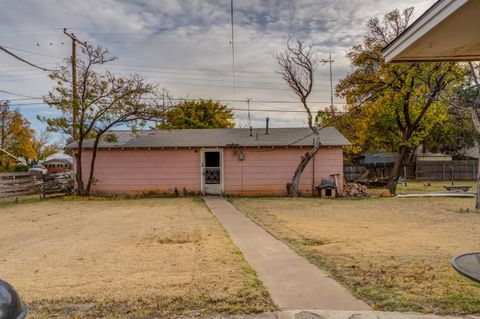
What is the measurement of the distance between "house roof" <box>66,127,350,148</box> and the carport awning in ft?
48.0

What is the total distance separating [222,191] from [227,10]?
8541mm

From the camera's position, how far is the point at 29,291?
4609 millimetres

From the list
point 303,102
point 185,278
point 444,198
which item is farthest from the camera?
point 303,102

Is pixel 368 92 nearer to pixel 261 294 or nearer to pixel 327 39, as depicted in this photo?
pixel 327 39

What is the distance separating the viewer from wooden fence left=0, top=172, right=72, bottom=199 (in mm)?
17625

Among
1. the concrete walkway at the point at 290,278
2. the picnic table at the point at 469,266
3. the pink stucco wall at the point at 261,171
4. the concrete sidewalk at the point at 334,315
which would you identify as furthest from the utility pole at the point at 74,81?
the picnic table at the point at 469,266

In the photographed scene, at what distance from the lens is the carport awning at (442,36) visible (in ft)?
10.9

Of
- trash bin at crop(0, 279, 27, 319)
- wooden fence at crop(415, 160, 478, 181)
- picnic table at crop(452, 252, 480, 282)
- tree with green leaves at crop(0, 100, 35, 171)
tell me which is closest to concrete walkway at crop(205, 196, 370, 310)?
picnic table at crop(452, 252, 480, 282)

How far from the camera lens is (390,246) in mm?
7121

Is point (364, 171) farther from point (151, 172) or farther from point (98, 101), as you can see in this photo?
point (98, 101)

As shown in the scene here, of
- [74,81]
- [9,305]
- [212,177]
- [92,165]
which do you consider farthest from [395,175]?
[9,305]

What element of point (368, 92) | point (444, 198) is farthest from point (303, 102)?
point (444, 198)

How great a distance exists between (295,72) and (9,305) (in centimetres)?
1703

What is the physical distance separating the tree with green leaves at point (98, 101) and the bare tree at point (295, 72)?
611 cm
